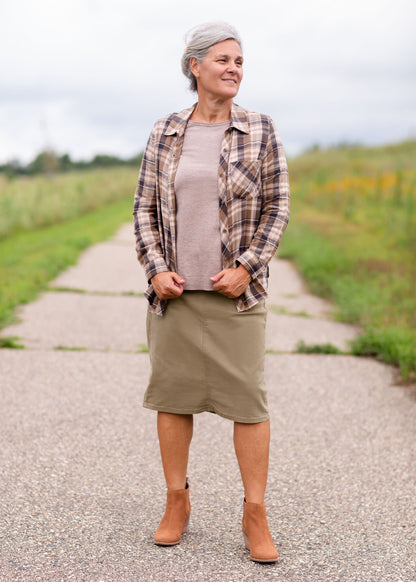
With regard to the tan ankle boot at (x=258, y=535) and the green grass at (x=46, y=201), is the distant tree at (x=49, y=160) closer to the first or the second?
the green grass at (x=46, y=201)

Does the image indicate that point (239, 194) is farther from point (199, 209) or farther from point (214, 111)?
point (214, 111)

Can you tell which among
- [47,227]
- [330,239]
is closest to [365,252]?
[330,239]

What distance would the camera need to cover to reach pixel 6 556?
280 cm

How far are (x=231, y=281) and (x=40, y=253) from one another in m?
10.1

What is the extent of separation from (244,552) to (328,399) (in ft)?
7.79

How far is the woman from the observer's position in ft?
9.29

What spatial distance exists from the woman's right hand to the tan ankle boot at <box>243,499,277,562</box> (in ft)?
2.93

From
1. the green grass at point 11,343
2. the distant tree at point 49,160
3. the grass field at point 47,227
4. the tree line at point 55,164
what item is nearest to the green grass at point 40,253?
the grass field at point 47,227

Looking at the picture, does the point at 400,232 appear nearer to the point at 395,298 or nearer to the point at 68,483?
the point at 395,298

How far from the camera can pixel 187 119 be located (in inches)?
116

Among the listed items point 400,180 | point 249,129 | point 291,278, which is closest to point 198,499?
point 249,129

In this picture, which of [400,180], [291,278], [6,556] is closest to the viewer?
[6,556]

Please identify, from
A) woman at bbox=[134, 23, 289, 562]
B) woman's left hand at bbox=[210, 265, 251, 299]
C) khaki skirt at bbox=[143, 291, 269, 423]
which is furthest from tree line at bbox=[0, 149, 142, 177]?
woman's left hand at bbox=[210, 265, 251, 299]

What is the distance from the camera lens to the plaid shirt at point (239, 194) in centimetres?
282
